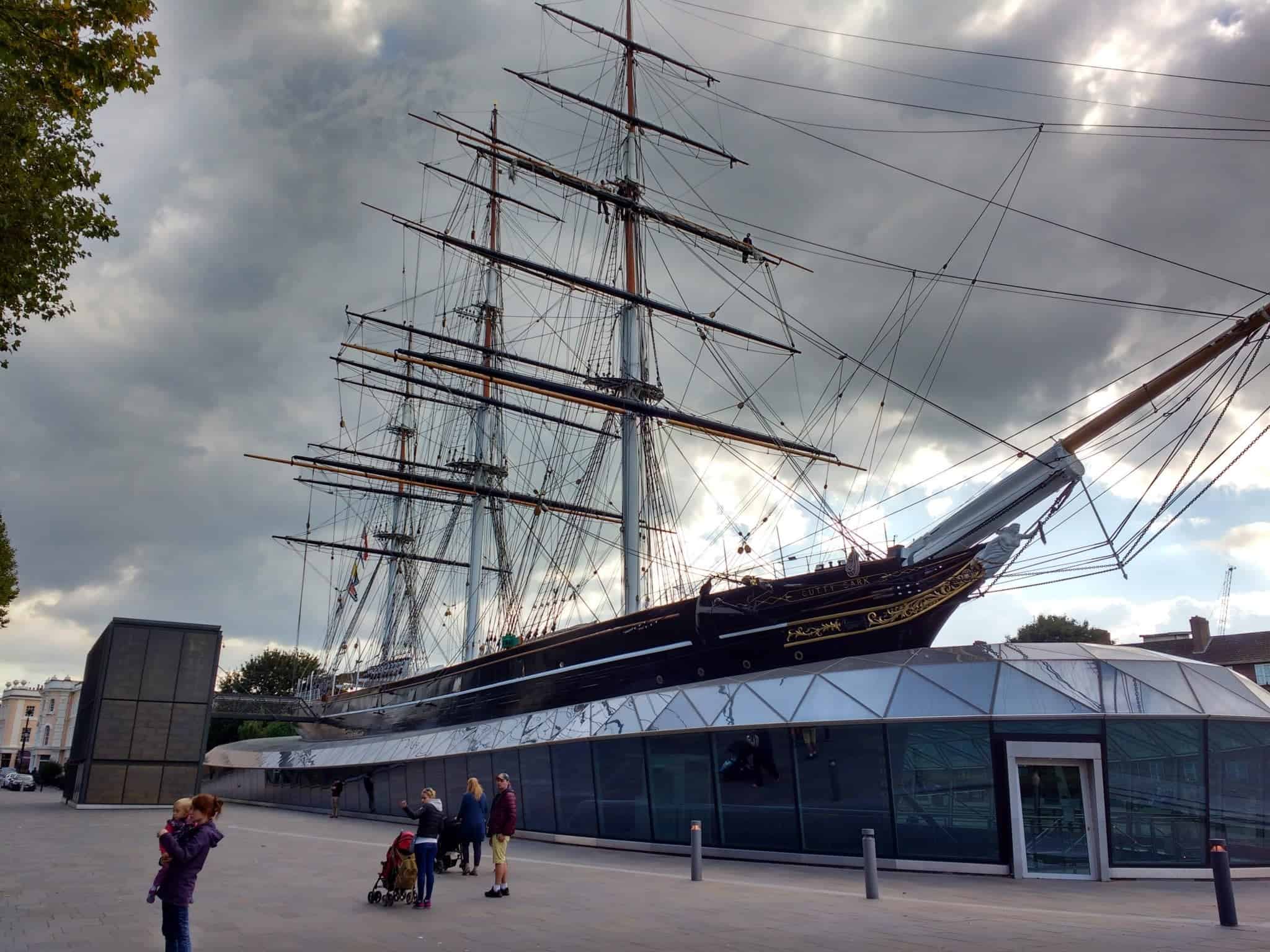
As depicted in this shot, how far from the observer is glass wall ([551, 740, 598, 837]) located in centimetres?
1836

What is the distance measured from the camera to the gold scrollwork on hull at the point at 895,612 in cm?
1894

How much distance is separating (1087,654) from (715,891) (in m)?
7.23

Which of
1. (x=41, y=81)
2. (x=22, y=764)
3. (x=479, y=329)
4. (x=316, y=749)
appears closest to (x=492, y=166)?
(x=479, y=329)

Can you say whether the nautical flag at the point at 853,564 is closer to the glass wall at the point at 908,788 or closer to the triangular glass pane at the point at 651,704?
the triangular glass pane at the point at 651,704

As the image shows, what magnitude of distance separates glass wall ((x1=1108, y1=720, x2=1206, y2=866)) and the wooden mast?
5.99 m

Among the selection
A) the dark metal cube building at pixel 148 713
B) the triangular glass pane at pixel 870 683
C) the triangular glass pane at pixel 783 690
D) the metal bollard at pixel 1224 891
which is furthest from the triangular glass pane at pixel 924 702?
the dark metal cube building at pixel 148 713

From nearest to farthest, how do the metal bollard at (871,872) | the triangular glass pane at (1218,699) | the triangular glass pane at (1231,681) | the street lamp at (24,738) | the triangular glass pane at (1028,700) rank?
1. the metal bollard at (871,872)
2. the triangular glass pane at (1028,700)
3. the triangular glass pane at (1218,699)
4. the triangular glass pane at (1231,681)
5. the street lamp at (24,738)

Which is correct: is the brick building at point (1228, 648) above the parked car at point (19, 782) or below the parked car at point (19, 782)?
above

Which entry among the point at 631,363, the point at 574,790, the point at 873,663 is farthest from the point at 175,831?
the point at 631,363

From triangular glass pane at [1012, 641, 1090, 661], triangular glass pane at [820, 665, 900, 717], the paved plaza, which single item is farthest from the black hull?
the paved plaza

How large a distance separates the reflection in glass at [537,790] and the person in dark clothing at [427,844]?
8.54 meters

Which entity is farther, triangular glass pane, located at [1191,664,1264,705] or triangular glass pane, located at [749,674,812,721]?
triangular glass pane, located at [749,674,812,721]

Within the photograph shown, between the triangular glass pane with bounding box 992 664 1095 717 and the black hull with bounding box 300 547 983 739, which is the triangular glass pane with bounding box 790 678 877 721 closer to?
the triangular glass pane with bounding box 992 664 1095 717

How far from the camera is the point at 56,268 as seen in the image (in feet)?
37.4
